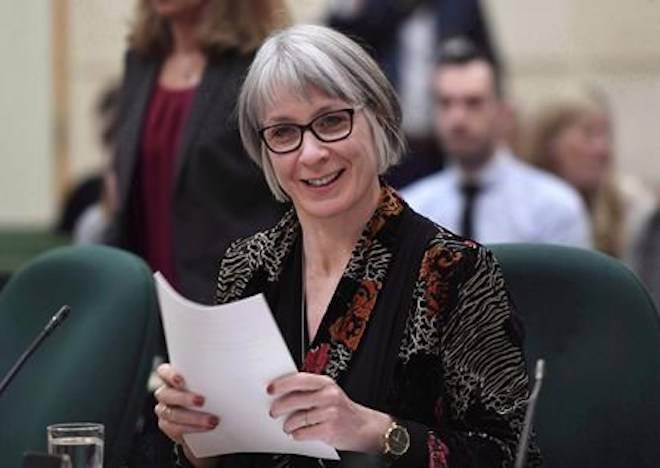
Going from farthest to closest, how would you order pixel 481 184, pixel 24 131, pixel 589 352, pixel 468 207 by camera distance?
1. pixel 24 131
2. pixel 481 184
3. pixel 468 207
4. pixel 589 352

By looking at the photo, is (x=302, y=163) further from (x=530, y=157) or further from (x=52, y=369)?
(x=530, y=157)

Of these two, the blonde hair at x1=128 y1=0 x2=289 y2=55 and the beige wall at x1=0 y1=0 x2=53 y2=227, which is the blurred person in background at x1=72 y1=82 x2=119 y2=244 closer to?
the beige wall at x1=0 y1=0 x2=53 y2=227

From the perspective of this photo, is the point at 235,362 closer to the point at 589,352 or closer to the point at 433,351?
the point at 433,351

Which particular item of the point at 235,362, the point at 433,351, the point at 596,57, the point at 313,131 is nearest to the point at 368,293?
the point at 433,351

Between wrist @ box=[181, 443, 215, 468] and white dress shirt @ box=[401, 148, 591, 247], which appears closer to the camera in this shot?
wrist @ box=[181, 443, 215, 468]

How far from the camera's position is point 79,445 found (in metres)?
3.02

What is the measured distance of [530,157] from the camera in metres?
7.75

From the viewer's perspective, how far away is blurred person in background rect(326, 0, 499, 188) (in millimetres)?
7527

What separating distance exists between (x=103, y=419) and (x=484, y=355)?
35.8 inches

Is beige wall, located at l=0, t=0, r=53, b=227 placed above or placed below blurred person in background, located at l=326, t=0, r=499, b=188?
below

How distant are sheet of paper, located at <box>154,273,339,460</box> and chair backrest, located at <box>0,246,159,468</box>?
63 cm

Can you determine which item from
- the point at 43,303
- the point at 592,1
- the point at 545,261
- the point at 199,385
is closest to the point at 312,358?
the point at 199,385

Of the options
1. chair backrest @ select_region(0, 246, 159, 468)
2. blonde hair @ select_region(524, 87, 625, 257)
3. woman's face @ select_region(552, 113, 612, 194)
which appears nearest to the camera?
chair backrest @ select_region(0, 246, 159, 468)

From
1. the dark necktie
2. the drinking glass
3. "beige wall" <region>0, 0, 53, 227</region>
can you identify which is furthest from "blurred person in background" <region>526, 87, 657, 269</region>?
the drinking glass
